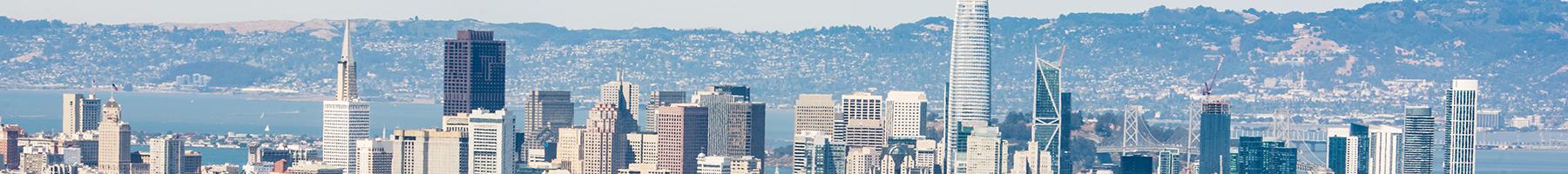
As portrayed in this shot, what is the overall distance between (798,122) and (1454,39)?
58759 mm

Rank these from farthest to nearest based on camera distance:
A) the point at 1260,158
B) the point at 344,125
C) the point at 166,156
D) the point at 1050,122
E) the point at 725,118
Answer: the point at 1050,122, the point at 344,125, the point at 725,118, the point at 1260,158, the point at 166,156

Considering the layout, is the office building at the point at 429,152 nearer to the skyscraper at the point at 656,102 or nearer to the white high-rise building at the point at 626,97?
the skyscraper at the point at 656,102

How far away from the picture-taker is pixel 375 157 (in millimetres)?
74875

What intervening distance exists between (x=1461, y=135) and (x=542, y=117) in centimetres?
2348

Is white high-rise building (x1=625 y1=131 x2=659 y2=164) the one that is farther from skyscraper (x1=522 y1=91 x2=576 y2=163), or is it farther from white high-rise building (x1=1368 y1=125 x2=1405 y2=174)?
white high-rise building (x1=1368 y1=125 x2=1405 y2=174)

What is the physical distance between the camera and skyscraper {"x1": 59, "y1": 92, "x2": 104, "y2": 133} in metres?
92.0

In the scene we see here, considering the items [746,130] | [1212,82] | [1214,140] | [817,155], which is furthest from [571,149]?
[1212,82]

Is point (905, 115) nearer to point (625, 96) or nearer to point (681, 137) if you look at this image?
point (625, 96)

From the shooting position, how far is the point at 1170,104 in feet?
417

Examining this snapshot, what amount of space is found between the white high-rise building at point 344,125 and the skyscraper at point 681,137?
6.82m

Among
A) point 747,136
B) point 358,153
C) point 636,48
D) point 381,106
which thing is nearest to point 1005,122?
point 747,136

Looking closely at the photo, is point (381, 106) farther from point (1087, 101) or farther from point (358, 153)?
point (358, 153)

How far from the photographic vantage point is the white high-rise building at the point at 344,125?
78.9m

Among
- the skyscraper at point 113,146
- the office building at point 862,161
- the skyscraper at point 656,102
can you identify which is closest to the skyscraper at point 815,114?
the skyscraper at point 656,102
